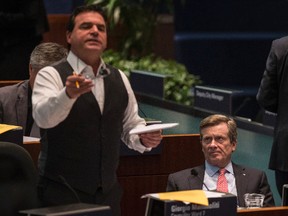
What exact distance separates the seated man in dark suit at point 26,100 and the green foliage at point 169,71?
10.4 feet

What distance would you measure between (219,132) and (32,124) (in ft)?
3.02

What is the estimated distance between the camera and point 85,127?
3793mm

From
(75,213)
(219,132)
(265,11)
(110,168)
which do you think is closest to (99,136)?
(110,168)

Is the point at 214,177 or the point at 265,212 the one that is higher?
the point at 265,212

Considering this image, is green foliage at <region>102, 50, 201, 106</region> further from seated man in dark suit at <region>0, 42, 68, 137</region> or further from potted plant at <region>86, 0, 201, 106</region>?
seated man in dark suit at <region>0, 42, 68, 137</region>

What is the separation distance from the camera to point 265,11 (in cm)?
1119

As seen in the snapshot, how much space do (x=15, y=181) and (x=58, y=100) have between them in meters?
0.44

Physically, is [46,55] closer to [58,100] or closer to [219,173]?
[219,173]

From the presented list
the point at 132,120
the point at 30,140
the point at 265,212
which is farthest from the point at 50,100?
the point at 30,140

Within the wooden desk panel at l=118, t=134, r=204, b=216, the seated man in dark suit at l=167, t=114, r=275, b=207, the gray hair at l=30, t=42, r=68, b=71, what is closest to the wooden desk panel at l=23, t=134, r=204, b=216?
the wooden desk panel at l=118, t=134, r=204, b=216

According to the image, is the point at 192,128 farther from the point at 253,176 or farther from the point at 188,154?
the point at 253,176

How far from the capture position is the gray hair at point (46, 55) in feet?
17.0

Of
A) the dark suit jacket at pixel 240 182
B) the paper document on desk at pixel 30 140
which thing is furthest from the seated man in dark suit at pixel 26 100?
the dark suit jacket at pixel 240 182

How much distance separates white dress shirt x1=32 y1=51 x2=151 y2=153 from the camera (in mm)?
3592
